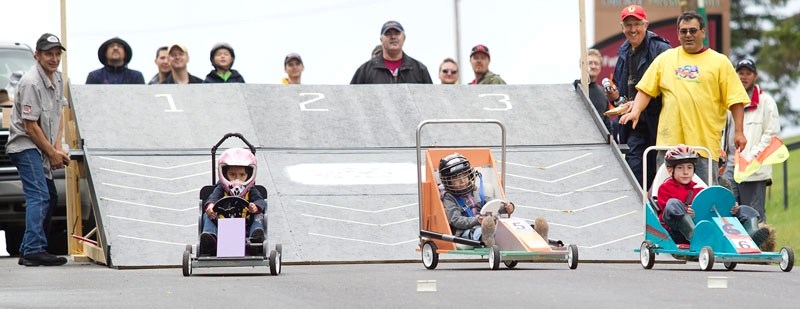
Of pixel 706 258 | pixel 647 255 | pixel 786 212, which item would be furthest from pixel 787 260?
pixel 786 212

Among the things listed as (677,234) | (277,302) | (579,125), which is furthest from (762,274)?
(579,125)

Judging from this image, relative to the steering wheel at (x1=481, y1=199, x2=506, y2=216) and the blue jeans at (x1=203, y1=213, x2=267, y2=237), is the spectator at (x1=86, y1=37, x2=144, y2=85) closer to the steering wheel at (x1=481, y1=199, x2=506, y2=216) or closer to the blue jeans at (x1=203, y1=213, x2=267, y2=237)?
the blue jeans at (x1=203, y1=213, x2=267, y2=237)

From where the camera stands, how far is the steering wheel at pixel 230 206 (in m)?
15.0

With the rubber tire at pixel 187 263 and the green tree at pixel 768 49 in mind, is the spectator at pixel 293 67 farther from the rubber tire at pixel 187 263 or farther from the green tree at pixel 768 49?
the green tree at pixel 768 49

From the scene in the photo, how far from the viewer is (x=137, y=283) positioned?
1380 cm

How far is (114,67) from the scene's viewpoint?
67.9 feet

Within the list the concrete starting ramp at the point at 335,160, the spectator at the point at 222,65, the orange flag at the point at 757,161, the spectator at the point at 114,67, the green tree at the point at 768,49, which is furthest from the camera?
the green tree at the point at 768,49

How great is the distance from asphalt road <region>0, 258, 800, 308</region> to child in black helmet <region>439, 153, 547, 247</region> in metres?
0.37

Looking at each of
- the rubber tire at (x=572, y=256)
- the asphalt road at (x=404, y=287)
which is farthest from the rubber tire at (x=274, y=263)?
the rubber tire at (x=572, y=256)

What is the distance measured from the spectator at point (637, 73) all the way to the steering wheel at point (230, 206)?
4303mm

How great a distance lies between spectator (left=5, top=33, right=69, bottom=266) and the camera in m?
17.3

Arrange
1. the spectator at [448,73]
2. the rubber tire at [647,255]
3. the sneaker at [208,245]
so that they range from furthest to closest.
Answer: the spectator at [448,73], the rubber tire at [647,255], the sneaker at [208,245]

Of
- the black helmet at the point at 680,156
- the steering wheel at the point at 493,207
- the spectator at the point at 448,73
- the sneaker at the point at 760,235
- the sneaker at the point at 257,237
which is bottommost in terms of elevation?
the sneaker at the point at 760,235

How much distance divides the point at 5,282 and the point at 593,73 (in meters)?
8.88
